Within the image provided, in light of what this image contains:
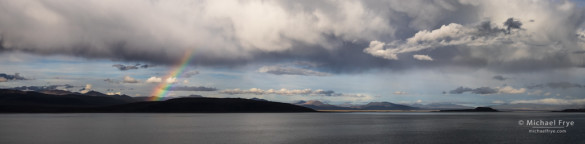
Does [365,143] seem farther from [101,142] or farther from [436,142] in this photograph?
[101,142]

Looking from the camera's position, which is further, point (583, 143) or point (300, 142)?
point (300, 142)

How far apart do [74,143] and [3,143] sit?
8.47 meters

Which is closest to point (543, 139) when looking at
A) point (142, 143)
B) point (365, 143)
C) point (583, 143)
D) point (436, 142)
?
point (583, 143)

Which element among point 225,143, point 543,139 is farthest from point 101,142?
point 543,139

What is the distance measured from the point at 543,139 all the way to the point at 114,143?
60.5m

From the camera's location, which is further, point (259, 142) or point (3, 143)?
point (259, 142)

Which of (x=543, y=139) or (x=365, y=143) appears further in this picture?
(x=543, y=139)

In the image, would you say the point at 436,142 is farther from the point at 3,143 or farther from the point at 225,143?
the point at 3,143

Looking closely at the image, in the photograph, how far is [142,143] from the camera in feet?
178

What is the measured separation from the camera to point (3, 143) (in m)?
52.2

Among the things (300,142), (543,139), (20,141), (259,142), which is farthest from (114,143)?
(543,139)

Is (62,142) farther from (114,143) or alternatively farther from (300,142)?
(300,142)

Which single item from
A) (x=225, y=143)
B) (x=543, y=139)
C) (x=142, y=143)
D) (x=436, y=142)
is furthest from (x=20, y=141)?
(x=543, y=139)

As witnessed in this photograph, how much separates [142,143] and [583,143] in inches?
2298
